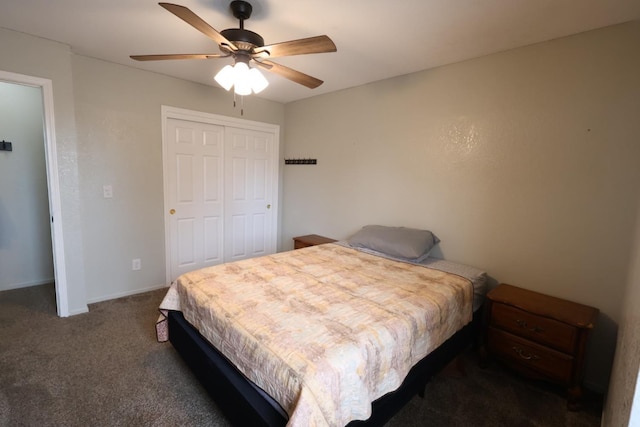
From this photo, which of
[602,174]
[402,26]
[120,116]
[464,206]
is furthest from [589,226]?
[120,116]

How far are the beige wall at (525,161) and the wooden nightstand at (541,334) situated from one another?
11.2 inches

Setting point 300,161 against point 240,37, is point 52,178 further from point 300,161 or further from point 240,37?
point 300,161

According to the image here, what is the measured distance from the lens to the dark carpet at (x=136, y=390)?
64.3 inches

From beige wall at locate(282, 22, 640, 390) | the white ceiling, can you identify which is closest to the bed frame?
beige wall at locate(282, 22, 640, 390)

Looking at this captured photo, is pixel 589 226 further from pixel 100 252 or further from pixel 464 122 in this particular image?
pixel 100 252

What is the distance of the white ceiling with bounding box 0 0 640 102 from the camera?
1.70 meters

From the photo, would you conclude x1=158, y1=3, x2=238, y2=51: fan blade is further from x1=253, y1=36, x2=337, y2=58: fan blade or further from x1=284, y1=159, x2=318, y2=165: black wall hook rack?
x1=284, y1=159, x2=318, y2=165: black wall hook rack

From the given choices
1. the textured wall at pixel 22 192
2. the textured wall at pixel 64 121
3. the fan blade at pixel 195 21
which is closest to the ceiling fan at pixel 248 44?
the fan blade at pixel 195 21

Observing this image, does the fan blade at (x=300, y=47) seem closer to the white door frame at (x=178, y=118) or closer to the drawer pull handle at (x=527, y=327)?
the white door frame at (x=178, y=118)

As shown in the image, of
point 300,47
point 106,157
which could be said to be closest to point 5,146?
point 106,157

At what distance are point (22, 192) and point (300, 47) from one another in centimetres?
360

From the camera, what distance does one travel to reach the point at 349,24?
1929mm

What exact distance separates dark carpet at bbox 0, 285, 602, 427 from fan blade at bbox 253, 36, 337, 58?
2142 millimetres

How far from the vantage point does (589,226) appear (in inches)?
76.2
